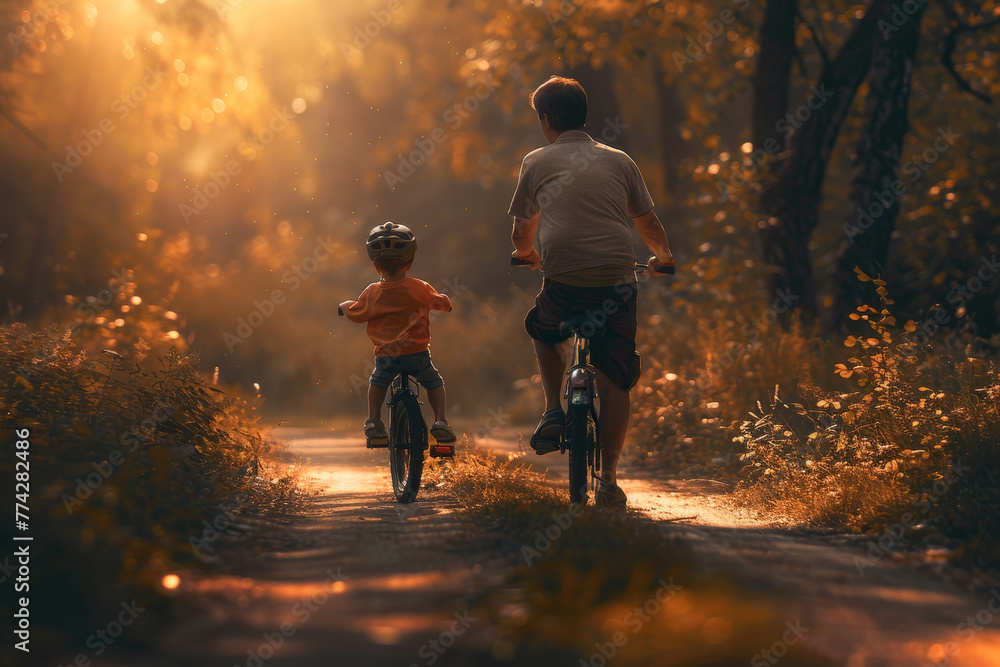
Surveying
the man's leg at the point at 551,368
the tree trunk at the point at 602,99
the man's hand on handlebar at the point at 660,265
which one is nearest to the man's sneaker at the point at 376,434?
the man's leg at the point at 551,368

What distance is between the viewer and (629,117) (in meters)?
22.3

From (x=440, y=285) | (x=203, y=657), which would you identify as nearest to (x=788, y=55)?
(x=203, y=657)

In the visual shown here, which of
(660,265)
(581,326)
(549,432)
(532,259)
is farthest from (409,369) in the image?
(660,265)

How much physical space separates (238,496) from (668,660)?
3430 mm

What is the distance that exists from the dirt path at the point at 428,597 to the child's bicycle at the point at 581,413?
0.54 m

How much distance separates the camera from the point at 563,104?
19.5ft

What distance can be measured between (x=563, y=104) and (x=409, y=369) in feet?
6.61

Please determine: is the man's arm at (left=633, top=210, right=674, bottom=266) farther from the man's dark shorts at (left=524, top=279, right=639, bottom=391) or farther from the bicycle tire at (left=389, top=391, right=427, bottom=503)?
the bicycle tire at (left=389, top=391, right=427, bottom=503)

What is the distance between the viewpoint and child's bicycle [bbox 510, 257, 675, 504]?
5.62m

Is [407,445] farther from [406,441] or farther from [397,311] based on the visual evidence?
[397,311]

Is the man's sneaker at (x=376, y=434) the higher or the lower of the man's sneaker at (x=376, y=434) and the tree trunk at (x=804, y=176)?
the lower

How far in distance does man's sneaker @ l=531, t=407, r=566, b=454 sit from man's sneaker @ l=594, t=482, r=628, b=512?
349 mm

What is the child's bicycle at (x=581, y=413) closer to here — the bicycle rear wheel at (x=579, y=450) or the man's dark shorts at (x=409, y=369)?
the bicycle rear wheel at (x=579, y=450)

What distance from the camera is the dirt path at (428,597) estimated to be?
3400mm
